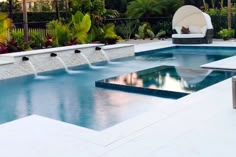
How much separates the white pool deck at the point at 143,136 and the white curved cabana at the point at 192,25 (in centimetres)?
1031

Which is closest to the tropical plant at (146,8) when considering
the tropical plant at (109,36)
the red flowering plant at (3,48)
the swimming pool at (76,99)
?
the tropical plant at (109,36)

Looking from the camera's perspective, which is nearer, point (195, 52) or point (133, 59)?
point (133, 59)

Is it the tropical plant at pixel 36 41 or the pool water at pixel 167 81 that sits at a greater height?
the tropical plant at pixel 36 41

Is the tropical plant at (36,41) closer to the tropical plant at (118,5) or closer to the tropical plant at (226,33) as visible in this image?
the tropical plant at (226,33)

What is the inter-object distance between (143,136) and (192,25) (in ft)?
41.6

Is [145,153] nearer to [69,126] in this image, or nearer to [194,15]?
[69,126]

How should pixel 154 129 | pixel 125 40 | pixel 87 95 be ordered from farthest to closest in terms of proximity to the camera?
pixel 125 40 < pixel 87 95 < pixel 154 129

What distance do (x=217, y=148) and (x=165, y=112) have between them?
61.2 inches

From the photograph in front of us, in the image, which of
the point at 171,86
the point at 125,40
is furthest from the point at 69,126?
the point at 125,40

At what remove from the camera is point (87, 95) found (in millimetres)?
7688

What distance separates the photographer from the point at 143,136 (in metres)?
4.46

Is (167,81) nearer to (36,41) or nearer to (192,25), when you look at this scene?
(36,41)

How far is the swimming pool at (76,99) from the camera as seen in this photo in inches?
241

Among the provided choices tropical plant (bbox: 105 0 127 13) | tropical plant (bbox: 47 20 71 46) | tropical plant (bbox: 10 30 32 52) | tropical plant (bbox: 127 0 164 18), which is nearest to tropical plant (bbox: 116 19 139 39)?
tropical plant (bbox: 127 0 164 18)
